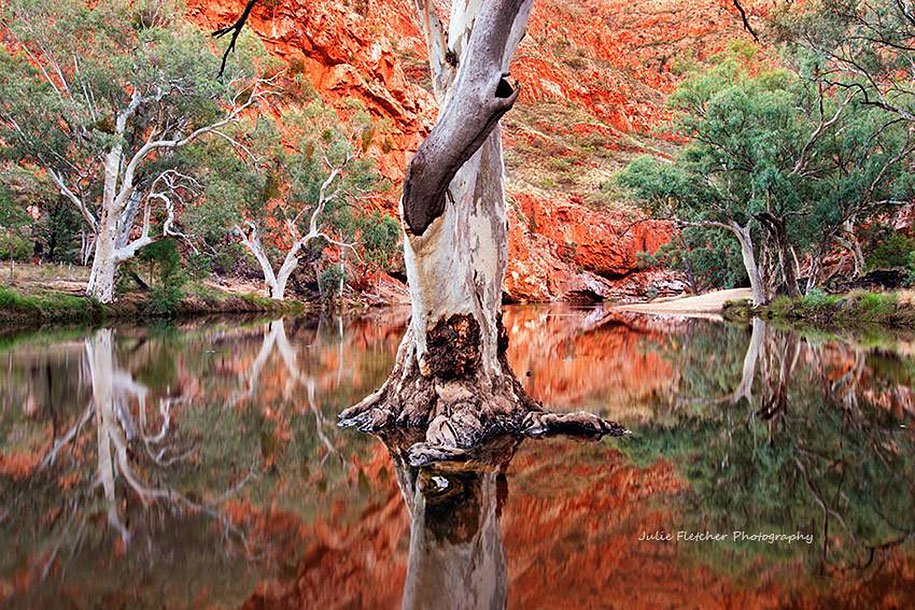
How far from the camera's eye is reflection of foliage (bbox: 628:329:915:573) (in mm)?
2414

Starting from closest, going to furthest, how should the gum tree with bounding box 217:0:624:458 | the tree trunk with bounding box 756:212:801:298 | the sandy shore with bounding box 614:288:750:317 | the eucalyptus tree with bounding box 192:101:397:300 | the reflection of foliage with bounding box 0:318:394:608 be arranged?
1. the reflection of foliage with bounding box 0:318:394:608
2. the gum tree with bounding box 217:0:624:458
3. the tree trunk with bounding box 756:212:801:298
4. the eucalyptus tree with bounding box 192:101:397:300
5. the sandy shore with bounding box 614:288:750:317

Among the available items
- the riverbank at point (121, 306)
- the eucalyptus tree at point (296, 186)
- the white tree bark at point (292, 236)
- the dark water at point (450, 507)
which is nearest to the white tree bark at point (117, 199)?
the riverbank at point (121, 306)

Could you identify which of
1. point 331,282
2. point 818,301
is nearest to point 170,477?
point 818,301

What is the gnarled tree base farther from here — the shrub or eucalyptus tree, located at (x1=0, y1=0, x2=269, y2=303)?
eucalyptus tree, located at (x1=0, y1=0, x2=269, y2=303)

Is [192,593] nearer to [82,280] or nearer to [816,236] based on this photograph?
[82,280]

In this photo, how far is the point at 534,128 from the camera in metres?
55.1

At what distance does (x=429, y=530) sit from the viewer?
2453 millimetres

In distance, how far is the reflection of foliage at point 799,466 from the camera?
7.92ft

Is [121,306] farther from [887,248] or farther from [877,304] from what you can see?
[887,248]

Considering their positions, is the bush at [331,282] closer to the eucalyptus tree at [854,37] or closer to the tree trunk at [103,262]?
the tree trunk at [103,262]

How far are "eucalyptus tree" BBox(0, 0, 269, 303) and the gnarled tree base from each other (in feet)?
52.4

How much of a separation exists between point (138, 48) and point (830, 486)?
2002cm

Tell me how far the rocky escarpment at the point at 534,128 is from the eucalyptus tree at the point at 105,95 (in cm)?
1097

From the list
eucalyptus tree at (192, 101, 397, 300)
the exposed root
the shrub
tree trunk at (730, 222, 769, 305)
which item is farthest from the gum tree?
tree trunk at (730, 222, 769, 305)
